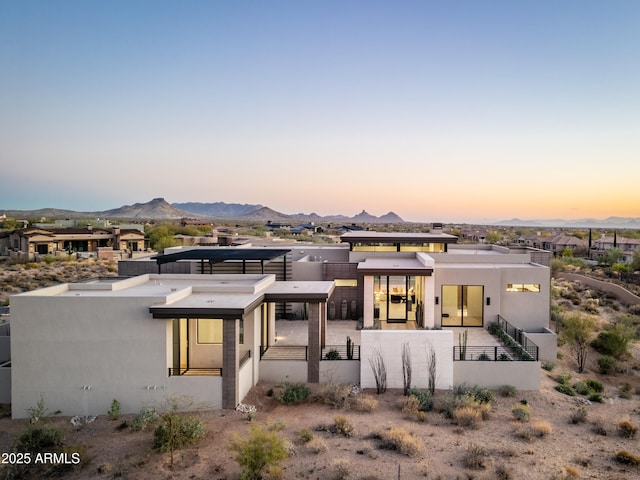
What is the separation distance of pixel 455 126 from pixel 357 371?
3043 cm

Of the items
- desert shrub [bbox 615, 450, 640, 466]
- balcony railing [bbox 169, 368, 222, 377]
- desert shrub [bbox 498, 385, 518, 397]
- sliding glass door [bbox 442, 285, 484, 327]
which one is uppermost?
sliding glass door [bbox 442, 285, 484, 327]

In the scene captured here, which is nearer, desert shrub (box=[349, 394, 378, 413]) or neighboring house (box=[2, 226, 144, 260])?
desert shrub (box=[349, 394, 378, 413])

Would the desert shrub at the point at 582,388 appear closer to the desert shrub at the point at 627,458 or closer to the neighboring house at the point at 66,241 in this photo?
the desert shrub at the point at 627,458

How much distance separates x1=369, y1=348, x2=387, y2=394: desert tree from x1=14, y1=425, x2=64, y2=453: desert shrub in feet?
30.1

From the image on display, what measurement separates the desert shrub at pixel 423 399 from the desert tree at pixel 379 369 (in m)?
0.96

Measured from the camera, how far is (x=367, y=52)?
29.4 meters

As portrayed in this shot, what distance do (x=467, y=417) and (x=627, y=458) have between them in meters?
3.65

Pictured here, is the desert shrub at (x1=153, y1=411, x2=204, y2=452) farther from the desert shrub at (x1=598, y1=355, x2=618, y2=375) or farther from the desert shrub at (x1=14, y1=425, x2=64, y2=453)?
the desert shrub at (x1=598, y1=355, x2=618, y2=375)

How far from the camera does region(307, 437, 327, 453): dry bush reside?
9.66 meters

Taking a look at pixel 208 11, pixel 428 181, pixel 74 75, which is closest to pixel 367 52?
pixel 208 11

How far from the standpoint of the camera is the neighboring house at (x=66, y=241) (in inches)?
1948

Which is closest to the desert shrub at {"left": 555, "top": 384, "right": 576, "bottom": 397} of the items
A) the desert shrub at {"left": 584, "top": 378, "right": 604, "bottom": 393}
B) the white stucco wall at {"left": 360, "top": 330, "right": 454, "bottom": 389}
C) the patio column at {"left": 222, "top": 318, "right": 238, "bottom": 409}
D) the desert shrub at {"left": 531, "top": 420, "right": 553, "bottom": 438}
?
the desert shrub at {"left": 584, "top": 378, "right": 604, "bottom": 393}

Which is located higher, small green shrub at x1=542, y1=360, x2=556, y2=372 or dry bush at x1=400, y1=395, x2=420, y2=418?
dry bush at x1=400, y1=395, x2=420, y2=418

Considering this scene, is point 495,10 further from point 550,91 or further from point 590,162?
point 590,162
